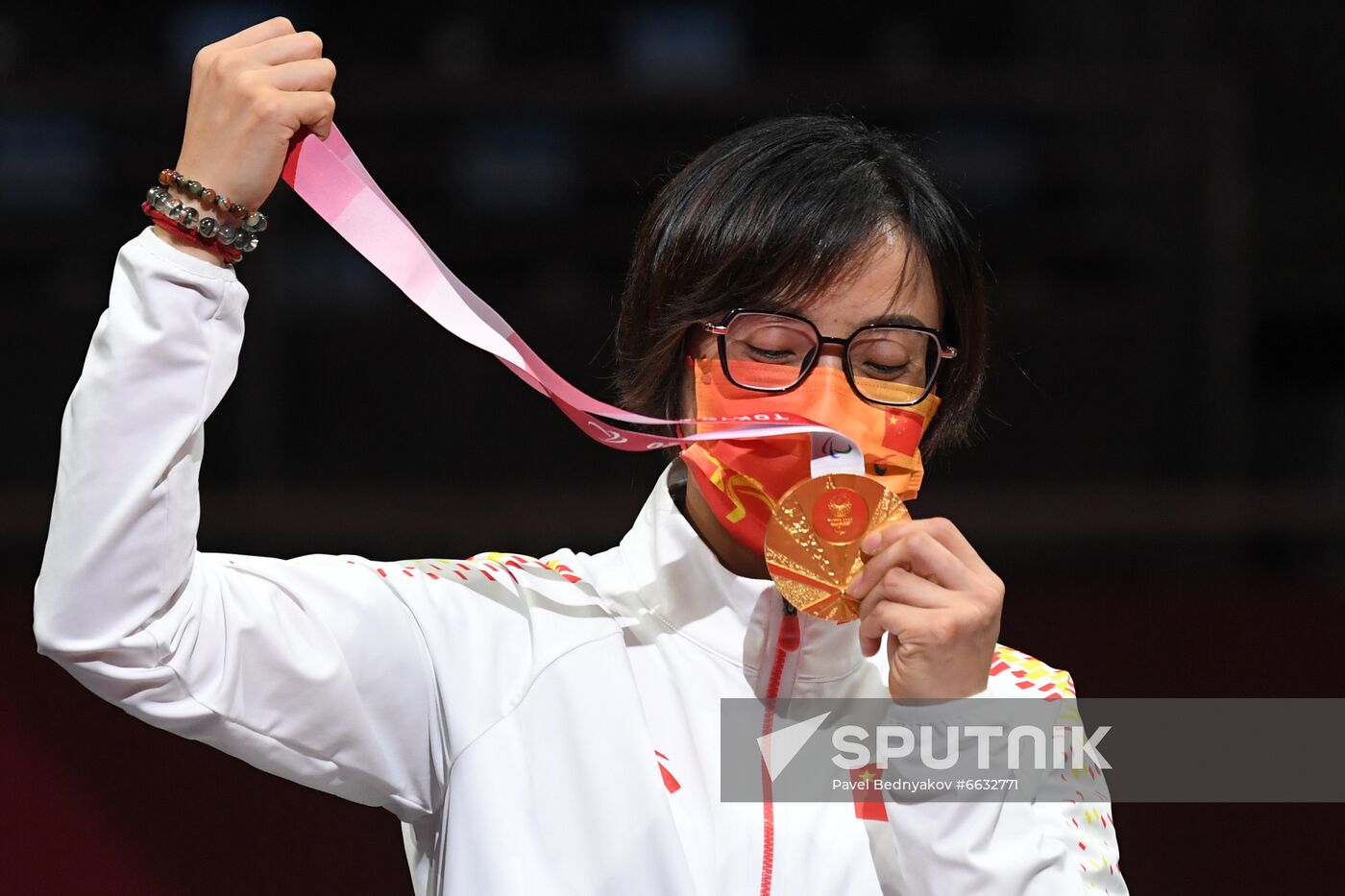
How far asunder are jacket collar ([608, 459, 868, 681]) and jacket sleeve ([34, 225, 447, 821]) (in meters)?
0.32

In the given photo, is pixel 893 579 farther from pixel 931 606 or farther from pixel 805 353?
pixel 805 353

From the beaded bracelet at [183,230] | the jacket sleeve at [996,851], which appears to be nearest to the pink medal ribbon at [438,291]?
the beaded bracelet at [183,230]

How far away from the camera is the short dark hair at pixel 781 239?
1439mm

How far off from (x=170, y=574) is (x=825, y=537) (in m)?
0.54

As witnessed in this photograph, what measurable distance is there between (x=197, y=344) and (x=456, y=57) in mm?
2647

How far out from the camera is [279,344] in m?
3.35

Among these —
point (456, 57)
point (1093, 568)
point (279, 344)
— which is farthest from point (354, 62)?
point (1093, 568)

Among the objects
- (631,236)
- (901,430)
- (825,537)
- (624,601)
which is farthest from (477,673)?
(631,236)

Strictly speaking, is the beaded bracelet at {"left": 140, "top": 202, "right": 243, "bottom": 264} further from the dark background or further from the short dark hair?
the dark background

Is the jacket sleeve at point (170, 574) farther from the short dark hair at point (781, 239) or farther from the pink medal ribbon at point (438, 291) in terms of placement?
the short dark hair at point (781, 239)

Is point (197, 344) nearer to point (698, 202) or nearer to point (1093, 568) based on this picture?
point (698, 202)

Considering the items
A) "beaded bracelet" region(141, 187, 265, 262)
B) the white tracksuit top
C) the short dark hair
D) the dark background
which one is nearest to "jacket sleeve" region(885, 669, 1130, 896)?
the white tracksuit top

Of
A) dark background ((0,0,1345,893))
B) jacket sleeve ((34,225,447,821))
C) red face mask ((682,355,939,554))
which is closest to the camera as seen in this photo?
jacket sleeve ((34,225,447,821))

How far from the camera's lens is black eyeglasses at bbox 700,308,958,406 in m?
1.42
